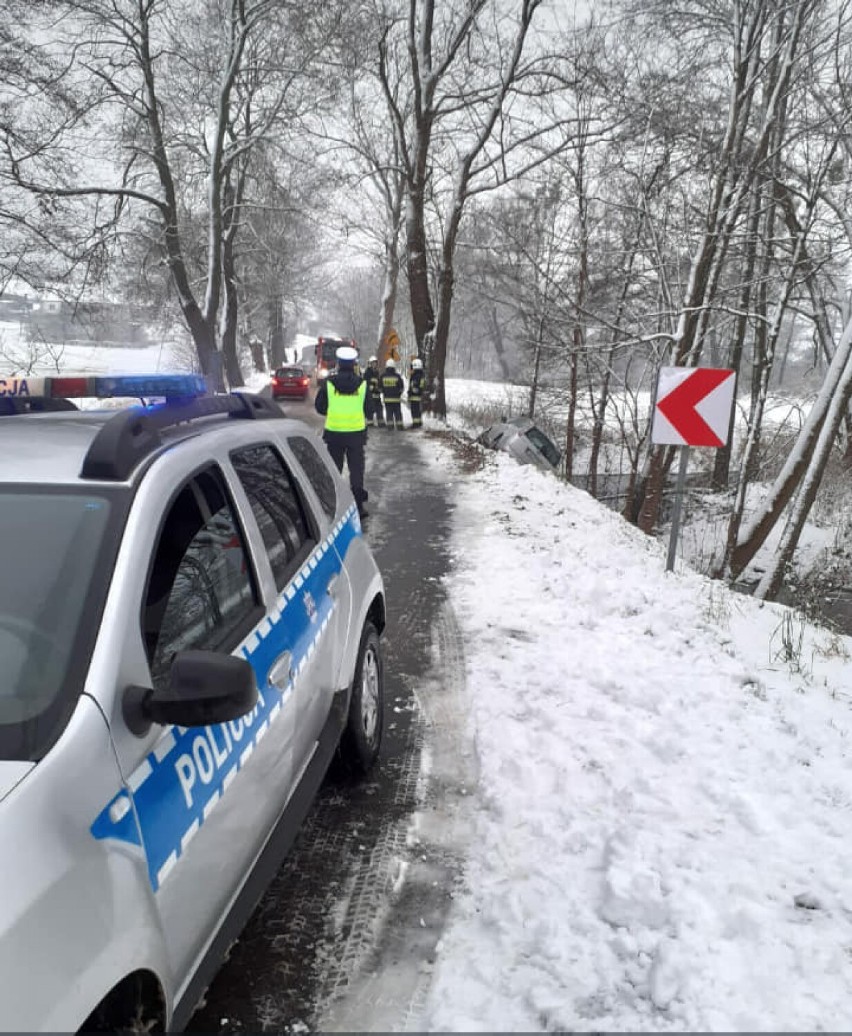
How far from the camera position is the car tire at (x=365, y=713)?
11.5 ft

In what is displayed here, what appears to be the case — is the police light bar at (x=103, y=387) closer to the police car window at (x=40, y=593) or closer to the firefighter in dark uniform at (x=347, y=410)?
the police car window at (x=40, y=593)

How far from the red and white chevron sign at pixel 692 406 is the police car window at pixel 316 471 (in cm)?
360

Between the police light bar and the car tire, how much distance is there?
1.49m

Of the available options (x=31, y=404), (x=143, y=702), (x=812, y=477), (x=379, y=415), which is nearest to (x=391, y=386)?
(x=379, y=415)

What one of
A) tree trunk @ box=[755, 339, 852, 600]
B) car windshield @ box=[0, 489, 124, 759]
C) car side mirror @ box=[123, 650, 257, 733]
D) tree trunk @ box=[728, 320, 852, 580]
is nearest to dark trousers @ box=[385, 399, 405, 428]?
tree trunk @ box=[728, 320, 852, 580]

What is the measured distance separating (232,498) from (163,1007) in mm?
1540

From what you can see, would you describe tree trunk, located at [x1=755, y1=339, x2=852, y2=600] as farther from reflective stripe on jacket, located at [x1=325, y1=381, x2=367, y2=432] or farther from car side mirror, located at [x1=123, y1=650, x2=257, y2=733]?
car side mirror, located at [x1=123, y1=650, x2=257, y2=733]

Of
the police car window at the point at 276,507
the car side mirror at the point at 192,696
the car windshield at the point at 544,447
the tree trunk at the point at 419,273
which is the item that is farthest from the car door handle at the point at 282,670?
the tree trunk at the point at 419,273

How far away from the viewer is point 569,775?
3631mm

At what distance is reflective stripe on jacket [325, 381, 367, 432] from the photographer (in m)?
9.07

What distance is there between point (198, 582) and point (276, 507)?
83cm

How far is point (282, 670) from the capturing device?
2549mm

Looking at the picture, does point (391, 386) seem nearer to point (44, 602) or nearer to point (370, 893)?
point (370, 893)

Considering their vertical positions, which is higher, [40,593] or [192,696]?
[40,593]
